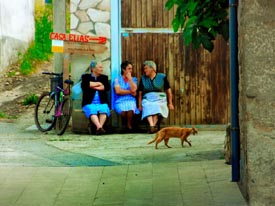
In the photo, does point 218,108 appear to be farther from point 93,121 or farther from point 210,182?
point 210,182

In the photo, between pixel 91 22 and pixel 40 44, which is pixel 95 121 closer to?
pixel 91 22

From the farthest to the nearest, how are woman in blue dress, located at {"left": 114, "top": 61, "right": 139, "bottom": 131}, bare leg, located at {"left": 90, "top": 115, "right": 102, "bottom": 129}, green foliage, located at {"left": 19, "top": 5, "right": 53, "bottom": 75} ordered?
1. green foliage, located at {"left": 19, "top": 5, "right": 53, "bottom": 75}
2. woman in blue dress, located at {"left": 114, "top": 61, "right": 139, "bottom": 131}
3. bare leg, located at {"left": 90, "top": 115, "right": 102, "bottom": 129}

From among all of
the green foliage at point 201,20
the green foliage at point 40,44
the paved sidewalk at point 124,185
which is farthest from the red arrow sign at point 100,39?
the green foliage at point 40,44

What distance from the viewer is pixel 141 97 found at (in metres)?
12.5

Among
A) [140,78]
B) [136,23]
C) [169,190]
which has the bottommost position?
[169,190]

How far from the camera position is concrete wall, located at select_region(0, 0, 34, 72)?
62.6 feet

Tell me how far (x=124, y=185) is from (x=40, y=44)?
15.4 metres

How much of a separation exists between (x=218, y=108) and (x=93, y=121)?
7.41 feet

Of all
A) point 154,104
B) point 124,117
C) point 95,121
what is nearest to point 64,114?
point 95,121

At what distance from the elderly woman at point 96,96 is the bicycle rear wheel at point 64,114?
0.25 metres

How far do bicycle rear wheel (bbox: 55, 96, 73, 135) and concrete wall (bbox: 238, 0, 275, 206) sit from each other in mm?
6314

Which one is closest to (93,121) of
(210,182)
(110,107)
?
(110,107)

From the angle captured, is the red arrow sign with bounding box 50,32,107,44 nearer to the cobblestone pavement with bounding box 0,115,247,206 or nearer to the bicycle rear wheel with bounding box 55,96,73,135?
the bicycle rear wheel with bounding box 55,96,73,135

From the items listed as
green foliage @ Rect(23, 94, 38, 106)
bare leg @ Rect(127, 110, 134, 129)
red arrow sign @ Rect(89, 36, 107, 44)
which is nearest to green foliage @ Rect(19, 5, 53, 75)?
green foliage @ Rect(23, 94, 38, 106)
